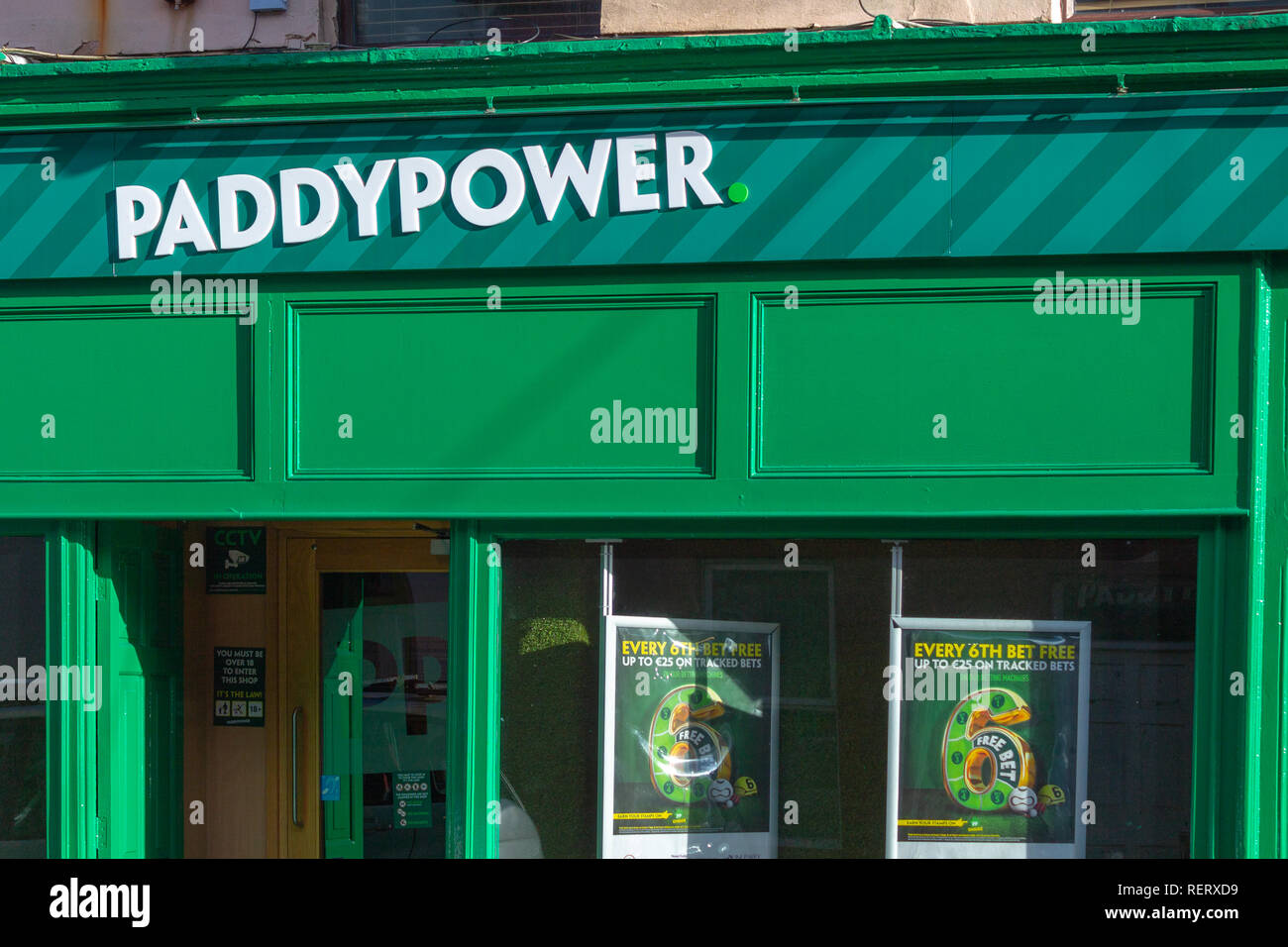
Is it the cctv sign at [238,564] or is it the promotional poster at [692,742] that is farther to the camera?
the cctv sign at [238,564]

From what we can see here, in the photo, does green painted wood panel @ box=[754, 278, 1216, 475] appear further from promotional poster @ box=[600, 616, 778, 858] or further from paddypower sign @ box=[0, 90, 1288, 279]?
promotional poster @ box=[600, 616, 778, 858]

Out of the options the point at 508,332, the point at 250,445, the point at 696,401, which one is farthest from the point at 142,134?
the point at 696,401

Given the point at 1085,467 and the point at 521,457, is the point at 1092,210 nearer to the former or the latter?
the point at 1085,467

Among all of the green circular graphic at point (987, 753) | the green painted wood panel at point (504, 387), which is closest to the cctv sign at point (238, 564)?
the green painted wood panel at point (504, 387)

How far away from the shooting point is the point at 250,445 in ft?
17.7

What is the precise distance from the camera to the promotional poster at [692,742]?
17.5 ft

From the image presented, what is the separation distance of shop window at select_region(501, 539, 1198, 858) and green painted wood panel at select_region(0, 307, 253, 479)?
1.49 meters

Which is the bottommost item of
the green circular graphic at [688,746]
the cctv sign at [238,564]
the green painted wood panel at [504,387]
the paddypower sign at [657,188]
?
the green circular graphic at [688,746]

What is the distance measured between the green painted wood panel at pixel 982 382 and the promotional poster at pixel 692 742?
0.88 meters

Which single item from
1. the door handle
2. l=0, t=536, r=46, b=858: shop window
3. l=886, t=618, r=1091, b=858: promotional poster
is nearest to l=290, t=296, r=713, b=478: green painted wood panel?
l=886, t=618, r=1091, b=858: promotional poster

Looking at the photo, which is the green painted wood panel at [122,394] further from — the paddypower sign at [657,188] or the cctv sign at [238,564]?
the cctv sign at [238,564]

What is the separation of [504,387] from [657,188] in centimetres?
111

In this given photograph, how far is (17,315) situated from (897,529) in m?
4.13

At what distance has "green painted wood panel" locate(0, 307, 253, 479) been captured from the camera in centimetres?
545
